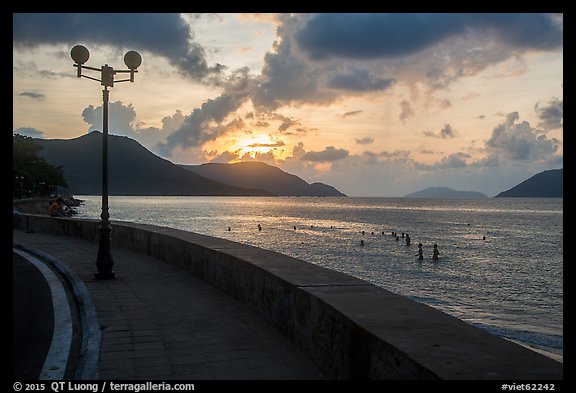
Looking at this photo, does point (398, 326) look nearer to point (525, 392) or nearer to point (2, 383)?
point (525, 392)

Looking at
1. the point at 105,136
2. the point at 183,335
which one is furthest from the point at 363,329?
the point at 105,136

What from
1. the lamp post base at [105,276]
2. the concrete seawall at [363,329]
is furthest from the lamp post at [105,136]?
the concrete seawall at [363,329]

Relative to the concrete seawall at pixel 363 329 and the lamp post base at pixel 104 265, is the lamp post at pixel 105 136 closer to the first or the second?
the lamp post base at pixel 104 265

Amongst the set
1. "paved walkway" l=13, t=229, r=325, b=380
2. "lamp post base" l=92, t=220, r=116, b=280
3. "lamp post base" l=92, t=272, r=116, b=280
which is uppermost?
"lamp post base" l=92, t=220, r=116, b=280

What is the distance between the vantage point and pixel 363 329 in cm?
403

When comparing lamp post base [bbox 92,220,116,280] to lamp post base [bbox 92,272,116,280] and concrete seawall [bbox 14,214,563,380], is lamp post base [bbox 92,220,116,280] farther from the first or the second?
concrete seawall [bbox 14,214,563,380]

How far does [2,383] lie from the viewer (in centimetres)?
470

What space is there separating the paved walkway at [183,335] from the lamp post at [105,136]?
1.20 ft

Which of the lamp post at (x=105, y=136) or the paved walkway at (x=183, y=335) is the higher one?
the lamp post at (x=105, y=136)

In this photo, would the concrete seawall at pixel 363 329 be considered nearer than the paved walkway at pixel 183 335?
Yes

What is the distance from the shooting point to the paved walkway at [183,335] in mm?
5078

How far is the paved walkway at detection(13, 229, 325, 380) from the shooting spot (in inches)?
200

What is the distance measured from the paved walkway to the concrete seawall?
9.8 inches

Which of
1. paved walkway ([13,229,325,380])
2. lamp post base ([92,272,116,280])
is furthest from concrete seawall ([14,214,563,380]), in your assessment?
lamp post base ([92,272,116,280])
